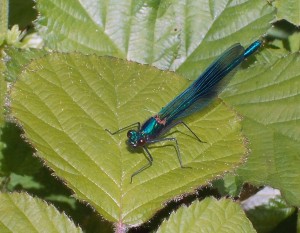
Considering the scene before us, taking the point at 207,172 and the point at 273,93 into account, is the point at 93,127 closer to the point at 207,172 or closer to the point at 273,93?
the point at 207,172

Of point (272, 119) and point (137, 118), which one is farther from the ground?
point (137, 118)

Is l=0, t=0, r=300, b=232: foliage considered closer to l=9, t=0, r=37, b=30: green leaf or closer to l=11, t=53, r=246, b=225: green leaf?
l=11, t=53, r=246, b=225: green leaf

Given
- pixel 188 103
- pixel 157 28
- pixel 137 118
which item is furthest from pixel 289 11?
pixel 137 118

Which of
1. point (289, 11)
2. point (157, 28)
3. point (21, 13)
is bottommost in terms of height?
point (289, 11)

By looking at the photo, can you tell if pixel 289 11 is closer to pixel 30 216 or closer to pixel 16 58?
pixel 16 58

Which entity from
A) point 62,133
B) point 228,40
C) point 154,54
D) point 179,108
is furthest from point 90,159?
point 228,40

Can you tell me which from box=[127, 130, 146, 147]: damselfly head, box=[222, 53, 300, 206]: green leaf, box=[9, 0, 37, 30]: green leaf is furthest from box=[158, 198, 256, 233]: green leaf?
box=[9, 0, 37, 30]: green leaf

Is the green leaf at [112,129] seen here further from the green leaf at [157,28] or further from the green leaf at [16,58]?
the green leaf at [157,28]
